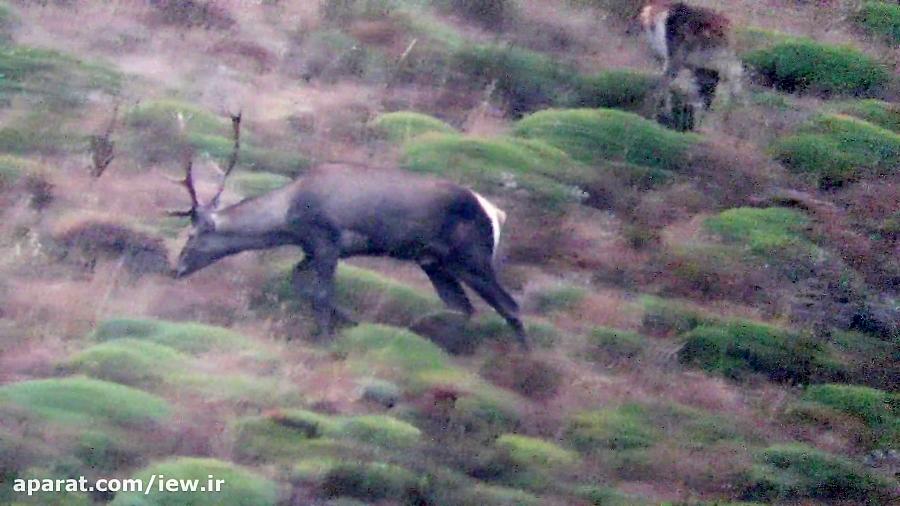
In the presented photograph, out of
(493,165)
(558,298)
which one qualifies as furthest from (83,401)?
(493,165)

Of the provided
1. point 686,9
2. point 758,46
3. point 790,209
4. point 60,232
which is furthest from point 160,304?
point 758,46

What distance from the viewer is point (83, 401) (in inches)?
323

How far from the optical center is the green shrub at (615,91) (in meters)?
14.1

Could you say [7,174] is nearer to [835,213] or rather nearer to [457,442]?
[457,442]

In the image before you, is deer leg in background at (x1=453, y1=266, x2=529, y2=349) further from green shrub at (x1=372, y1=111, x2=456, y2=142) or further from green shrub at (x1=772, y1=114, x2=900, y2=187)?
green shrub at (x1=772, y1=114, x2=900, y2=187)

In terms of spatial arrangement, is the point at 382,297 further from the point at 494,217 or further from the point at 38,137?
the point at 38,137

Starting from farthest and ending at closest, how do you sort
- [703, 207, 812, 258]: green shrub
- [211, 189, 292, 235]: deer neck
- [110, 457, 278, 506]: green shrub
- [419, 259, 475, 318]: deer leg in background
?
1. [703, 207, 812, 258]: green shrub
2. [419, 259, 475, 318]: deer leg in background
3. [211, 189, 292, 235]: deer neck
4. [110, 457, 278, 506]: green shrub

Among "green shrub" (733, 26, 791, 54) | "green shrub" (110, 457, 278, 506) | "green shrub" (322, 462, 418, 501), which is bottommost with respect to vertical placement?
"green shrub" (322, 462, 418, 501)

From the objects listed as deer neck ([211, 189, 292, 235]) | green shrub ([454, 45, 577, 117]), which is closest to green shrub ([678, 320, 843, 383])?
deer neck ([211, 189, 292, 235])

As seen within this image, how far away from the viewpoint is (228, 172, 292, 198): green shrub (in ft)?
36.5

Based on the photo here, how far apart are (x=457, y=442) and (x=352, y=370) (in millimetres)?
964

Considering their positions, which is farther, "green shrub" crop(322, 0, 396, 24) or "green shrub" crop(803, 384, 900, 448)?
"green shrub" crop(322, 0, 396, 24)

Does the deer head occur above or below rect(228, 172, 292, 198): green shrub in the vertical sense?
above

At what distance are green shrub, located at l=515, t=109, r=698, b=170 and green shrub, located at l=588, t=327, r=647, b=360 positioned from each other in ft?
9.62
